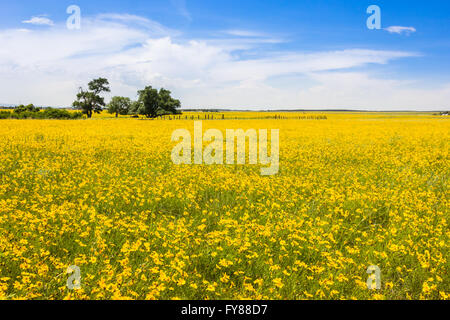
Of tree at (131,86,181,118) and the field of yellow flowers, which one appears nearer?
the field of yellow flowers

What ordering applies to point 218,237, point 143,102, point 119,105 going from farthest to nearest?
1. point 119,105
2. point 143,102
3. point 218,237

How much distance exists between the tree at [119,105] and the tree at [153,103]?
2569 centimetres

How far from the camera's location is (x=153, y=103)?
247ft

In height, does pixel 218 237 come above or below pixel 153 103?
below

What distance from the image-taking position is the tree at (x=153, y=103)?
74062 millimetres

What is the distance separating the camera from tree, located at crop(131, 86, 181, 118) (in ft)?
243

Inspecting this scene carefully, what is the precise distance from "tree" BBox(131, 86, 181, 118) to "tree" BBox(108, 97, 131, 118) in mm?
25695

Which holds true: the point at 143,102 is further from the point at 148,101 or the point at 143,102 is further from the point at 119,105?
the point at 119,105

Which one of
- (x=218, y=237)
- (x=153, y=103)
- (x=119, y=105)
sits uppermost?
(x=119, y=105)

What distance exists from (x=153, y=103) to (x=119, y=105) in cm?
3057

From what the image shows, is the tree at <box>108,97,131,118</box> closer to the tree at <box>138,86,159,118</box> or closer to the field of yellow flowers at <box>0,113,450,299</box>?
the tree at <box>138,86,159,118</box>

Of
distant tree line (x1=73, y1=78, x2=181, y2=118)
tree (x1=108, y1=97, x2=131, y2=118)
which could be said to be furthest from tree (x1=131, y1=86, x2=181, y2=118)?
tree (x1=108, y1=97, x2=131, y2=118)

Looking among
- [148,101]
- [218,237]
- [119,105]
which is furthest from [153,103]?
[218,237]
